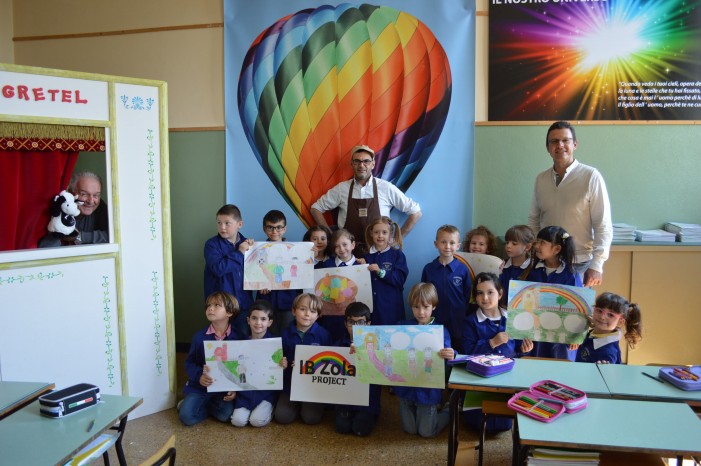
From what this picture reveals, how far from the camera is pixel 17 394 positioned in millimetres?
2498

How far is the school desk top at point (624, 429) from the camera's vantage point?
6.86ft

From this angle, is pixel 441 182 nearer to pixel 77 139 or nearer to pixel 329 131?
pixel 329 131

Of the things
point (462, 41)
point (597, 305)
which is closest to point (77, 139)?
point (462, 41)

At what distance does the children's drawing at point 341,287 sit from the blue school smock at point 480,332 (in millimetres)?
765

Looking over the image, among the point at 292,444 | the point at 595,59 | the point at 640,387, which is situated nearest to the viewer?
the point at 640,387

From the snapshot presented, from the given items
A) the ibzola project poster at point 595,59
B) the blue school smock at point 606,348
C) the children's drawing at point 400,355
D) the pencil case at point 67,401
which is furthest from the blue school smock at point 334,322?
the pencil case at point 67,401

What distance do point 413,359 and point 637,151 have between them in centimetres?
261

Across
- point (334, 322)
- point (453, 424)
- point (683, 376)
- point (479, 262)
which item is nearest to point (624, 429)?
point (683, 376)

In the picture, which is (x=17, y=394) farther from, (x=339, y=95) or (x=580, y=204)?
(x=580, y=204)

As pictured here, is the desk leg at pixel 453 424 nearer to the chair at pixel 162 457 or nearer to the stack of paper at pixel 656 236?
the chair at pixel 162 457

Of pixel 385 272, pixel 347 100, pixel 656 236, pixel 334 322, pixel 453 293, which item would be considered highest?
pixel 347 100

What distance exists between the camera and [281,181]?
4.93 m

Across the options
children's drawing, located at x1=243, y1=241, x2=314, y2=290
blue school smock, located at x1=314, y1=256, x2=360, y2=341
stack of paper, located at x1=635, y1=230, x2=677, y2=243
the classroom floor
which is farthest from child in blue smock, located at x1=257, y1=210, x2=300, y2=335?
stack of paper, located at x1=635, y1=230, x2=677, y2=243

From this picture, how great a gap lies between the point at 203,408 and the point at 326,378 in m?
0.90
